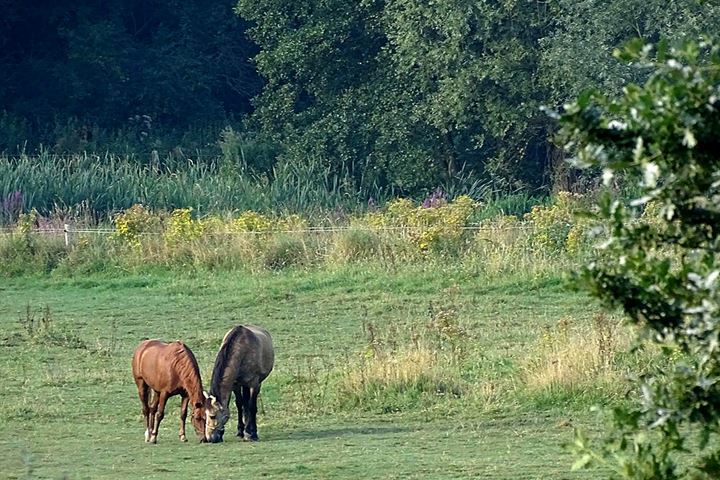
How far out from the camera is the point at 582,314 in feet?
59.4

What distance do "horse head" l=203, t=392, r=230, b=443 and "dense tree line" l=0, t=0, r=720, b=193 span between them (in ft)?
55.2

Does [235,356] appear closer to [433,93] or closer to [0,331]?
[0,331]

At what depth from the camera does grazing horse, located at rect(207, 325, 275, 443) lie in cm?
1197

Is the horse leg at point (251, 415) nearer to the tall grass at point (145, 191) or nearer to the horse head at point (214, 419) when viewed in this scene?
the horse head at point (214, 419)

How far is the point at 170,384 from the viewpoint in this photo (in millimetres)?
12000

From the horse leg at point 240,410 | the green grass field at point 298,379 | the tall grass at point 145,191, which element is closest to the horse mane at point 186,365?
the horse leg at point 240,410

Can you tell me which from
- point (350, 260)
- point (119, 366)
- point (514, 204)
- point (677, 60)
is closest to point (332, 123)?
point (514, 204)

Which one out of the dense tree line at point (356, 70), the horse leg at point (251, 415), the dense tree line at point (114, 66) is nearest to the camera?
the horse leg at point (251, 415)

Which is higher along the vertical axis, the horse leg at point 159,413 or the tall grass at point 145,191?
the tall grass at point 145,191

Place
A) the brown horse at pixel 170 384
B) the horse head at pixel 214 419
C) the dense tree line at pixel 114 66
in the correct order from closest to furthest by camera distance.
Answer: the horse head at pixel 214 419, the brown horse at pixel 170 384, the dense tree line at pixel 114 66

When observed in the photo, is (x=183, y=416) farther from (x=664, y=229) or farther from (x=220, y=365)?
(x=664, y=229)

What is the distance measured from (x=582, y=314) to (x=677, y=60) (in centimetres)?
1474

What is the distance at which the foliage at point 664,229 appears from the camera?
11.3 feet

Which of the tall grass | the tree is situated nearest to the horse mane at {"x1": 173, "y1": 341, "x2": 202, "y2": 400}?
the tall grass
